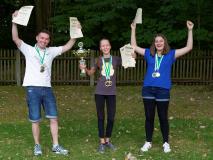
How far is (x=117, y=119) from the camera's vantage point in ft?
32.3

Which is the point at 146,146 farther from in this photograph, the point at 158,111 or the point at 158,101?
the point at 158,101

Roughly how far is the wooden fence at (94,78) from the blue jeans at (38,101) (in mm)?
9413

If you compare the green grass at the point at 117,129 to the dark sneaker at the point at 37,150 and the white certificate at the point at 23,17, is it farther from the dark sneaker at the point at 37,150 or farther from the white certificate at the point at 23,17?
the white certificate at the point at 23,17

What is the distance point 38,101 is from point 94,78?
31.3ft

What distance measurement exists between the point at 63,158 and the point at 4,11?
69.4 ft

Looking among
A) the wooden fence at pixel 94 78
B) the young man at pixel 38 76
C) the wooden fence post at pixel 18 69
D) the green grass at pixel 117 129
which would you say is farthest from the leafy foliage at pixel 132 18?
the young man at pixel 38 76

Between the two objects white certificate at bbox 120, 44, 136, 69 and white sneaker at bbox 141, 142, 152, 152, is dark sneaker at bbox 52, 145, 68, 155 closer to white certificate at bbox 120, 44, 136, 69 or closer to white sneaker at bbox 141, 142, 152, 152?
white sneaker at bbox 141, 142, 152, 152

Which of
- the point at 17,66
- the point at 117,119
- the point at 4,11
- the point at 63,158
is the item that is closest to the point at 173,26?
the point at 17,66

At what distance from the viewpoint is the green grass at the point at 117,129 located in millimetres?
7039

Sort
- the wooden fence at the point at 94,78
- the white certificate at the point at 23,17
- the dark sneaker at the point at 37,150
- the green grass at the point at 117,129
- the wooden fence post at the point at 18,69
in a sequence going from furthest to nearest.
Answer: the wooden fence at the point at 94,78 < the wooden fence post at the point at 18,69 < the green grass at the point at 117,129 < the dark sneaker at the point at 37,150 < the white certificate at the point at 23,17

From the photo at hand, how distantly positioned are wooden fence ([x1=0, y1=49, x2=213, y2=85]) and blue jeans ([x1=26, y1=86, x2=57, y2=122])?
30.9 feet

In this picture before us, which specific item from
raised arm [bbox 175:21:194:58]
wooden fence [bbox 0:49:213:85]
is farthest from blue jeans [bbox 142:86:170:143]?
wooden fence [bbox 0:49:213:85]

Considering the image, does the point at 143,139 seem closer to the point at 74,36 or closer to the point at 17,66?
the point at 74,36

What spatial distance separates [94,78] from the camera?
53.6 ft
